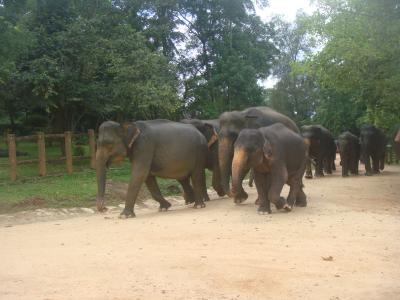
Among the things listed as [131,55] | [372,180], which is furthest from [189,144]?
[131,55]

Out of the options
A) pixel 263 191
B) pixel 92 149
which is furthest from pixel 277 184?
pixel 92 149

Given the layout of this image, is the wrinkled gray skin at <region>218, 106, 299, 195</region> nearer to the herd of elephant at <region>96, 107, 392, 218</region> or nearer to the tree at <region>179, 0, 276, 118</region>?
the herd of elephant at <region>96, 107, 392, 218</region>

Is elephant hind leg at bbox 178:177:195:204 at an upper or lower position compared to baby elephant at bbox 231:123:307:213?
lower

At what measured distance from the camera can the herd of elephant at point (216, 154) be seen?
10875mm

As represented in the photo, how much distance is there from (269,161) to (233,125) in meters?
2.11

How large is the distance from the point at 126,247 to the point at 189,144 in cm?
557

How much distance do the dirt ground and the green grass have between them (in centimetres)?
333

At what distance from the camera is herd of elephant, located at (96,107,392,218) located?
35.7ft

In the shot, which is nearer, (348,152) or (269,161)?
(269,161)

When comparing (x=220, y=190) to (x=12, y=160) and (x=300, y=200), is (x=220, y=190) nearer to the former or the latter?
(x=300, y=200)

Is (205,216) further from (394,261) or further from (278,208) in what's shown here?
(394,261)

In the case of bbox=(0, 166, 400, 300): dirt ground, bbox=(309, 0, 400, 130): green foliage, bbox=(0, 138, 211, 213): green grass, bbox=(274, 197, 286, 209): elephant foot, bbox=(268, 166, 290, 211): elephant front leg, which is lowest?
bbox=(0, 138, 211, 213): green grass

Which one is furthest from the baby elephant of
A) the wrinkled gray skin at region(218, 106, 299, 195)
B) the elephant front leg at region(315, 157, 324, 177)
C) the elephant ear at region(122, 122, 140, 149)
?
the elephant front leg at region(315, 157, 324, 177)

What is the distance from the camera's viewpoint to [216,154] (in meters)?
14.7
